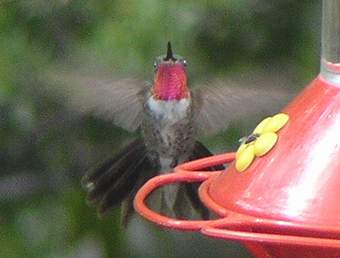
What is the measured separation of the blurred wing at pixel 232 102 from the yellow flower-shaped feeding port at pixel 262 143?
0.85 metres

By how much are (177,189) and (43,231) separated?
304mm

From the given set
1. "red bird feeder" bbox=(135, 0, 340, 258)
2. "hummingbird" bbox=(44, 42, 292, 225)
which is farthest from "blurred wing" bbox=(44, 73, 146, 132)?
"red bird feeder" bbox=(135, 0, 340, 258)

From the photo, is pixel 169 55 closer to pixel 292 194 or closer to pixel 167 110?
pixel 167 110

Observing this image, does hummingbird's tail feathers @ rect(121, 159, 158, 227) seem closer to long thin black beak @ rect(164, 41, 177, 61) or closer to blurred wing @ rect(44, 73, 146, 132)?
blurred wing @ rect(44, 73, 146, 132)

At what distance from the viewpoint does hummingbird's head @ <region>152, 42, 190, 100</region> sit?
2.30 meters

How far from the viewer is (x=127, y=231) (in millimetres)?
2584

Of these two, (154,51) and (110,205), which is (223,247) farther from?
(154,51)

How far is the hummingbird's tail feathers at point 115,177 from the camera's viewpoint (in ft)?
8.33

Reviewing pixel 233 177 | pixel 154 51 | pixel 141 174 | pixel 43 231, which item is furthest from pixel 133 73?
pixel 233 177

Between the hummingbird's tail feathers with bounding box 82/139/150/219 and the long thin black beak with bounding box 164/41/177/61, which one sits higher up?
the long thin black beak with bounding box 164/41/177/61

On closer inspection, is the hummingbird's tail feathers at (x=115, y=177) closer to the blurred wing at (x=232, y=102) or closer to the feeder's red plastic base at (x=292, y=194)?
the blurred wing at (x=232, y=102)

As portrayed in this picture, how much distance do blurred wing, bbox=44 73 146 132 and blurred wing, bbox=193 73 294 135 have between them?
124 mm

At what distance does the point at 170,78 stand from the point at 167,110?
0.10 m

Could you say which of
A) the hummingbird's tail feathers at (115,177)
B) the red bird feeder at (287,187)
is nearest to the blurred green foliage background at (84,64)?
the hummingbird's tail feathers at (115,177)
